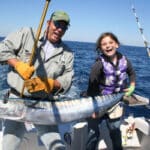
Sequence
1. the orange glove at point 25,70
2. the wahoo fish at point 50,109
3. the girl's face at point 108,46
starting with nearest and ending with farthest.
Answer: the orange glove at point 25,70, the wahoo fish at point 50,109, the girl's face at point 108,46

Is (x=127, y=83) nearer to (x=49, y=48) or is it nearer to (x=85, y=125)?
(x=85, y=125)

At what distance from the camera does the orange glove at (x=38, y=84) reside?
3.11m

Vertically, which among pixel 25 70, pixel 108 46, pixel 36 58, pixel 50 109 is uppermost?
pixel 108 46

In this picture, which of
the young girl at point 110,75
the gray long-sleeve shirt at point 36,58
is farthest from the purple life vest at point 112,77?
the gray long-sleeve shirt at point 36,58

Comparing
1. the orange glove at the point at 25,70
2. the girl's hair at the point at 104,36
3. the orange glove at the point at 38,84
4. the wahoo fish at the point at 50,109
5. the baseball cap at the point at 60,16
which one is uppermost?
Answer: the baseball cap at the point at 60,16

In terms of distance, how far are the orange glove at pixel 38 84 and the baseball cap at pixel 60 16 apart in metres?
0.62

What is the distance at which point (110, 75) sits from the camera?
3.90m

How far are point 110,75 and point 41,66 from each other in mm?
942

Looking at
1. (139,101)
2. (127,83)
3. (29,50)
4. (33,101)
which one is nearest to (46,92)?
(33,101)

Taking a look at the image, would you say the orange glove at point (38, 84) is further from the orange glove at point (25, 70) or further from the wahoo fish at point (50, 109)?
the wahoo fish at point (50, 109)

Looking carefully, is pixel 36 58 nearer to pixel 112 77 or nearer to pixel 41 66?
pixel 41 66

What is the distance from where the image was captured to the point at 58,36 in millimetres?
3363

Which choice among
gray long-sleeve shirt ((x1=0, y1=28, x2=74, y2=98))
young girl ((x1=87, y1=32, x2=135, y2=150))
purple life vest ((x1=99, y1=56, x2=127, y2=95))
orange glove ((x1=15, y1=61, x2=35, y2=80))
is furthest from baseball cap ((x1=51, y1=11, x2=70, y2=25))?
purple life vest ((x1=99, y1=56, x2=127, y2=95))

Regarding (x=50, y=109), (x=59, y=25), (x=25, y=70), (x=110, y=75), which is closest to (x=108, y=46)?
(x=110, y=75)
